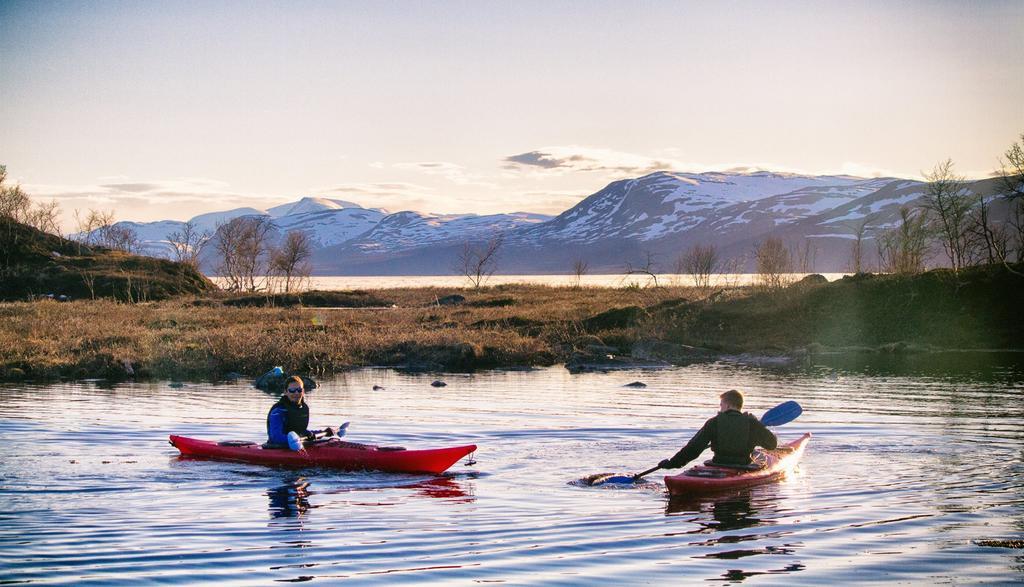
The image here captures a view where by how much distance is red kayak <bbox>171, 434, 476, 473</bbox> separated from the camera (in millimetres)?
16281

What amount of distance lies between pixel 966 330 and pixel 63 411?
33013 mm

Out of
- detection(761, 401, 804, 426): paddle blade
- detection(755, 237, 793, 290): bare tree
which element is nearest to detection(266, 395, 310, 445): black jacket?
detection(761, 401, 804, 426): paddle blade

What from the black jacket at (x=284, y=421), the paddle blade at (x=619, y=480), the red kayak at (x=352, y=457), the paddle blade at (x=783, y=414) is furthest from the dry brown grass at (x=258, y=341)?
the paddle blade at (x=619, y=480)

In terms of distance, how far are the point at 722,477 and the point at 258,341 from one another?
23.0m

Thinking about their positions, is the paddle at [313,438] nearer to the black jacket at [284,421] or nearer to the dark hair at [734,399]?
the black jacket at [284,421]

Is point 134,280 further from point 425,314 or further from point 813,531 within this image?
point 813,531

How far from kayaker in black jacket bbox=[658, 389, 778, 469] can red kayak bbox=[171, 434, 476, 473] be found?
3661mm

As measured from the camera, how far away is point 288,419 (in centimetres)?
1720

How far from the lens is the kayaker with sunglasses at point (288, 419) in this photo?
55.9ft

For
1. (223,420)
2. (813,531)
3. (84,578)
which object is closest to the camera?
(84,578)

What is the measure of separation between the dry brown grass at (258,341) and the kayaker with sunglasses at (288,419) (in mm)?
15425

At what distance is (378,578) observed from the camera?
10.1 m

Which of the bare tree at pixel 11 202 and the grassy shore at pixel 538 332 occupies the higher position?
the bare tree at pixel 11 202

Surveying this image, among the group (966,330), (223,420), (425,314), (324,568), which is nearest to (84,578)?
(324,568)
